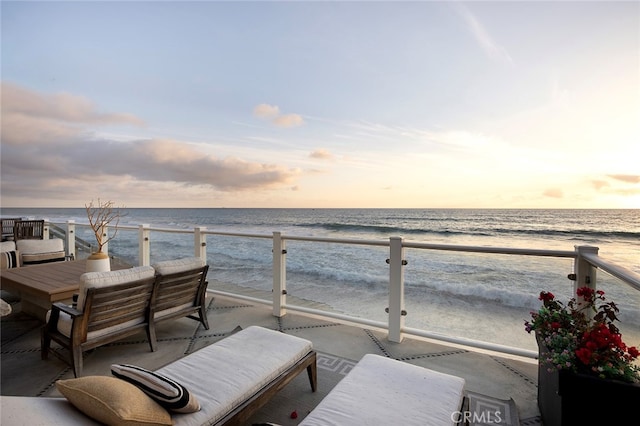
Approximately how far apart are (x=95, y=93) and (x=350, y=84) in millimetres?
6119

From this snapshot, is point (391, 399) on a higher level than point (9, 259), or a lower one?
lower

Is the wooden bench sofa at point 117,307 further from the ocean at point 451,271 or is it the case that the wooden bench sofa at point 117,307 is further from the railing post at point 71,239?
the railing post at point 71,239

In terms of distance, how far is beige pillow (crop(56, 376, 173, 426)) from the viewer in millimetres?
1014

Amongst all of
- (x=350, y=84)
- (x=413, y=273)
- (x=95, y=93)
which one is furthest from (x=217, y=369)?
(x=413, y=273)

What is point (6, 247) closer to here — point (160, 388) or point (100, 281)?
point (100, 281)

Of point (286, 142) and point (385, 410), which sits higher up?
point (286, 142)

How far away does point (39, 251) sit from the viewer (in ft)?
15.8

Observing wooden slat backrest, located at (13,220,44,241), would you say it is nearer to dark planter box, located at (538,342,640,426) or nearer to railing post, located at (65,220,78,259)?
railing post, located at (65,220,78,259)

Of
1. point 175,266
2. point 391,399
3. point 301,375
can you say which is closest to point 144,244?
point 175,266

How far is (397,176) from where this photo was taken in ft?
50.8

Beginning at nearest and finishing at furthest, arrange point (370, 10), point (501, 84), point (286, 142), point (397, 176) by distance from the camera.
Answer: point (370, 10) < point (501, 84) < point (286, 142) < point (397, 176)

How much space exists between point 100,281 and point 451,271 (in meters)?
10.3

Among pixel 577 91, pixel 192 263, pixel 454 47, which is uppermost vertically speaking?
pixel 454 47

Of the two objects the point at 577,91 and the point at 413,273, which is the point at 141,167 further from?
the point at 577,91
